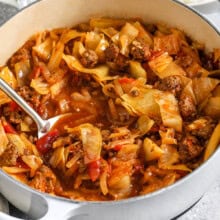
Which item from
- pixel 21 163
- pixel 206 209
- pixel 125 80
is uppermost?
pixel 125 80

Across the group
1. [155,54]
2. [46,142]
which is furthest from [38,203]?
[155,54]

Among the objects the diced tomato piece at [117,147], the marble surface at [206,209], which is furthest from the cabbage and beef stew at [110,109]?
the marble surface at [206,209]

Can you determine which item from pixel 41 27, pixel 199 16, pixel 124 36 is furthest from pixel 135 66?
pixel 41 27

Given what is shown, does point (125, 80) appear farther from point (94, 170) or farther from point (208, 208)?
point (208, 208)

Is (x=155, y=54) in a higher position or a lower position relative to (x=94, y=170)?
higher

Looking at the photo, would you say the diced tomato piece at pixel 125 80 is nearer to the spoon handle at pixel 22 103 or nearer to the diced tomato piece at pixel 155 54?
the diced tomato piece at pixel 155 54

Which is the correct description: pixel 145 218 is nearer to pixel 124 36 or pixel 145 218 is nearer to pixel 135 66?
pixel 135 66
